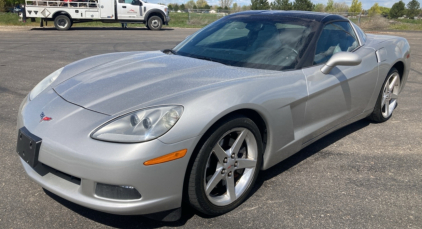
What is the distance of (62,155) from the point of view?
2.28m

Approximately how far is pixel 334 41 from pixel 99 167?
2744mm

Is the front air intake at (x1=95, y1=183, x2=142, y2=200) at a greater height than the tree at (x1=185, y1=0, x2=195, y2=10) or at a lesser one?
lesser

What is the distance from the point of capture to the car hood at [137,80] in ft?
8.39

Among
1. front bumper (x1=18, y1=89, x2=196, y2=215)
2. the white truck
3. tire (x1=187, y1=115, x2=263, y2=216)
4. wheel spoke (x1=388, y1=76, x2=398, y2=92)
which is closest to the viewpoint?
front bumper (x1=18, y1=89, x2=196, y2=215)

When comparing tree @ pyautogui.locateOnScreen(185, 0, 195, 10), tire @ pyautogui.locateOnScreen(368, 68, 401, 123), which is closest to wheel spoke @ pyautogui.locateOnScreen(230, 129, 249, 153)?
tire @ pyautogui.locateOnScreen(368, 68, 401, 123)

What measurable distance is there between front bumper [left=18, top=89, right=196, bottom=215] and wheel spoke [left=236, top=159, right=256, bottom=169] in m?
0.56

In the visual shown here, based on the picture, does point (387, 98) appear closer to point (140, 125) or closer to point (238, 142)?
point (238, 142)

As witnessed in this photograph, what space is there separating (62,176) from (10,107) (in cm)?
317

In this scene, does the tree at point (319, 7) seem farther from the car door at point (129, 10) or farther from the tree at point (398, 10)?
the car door at point (129, 10)

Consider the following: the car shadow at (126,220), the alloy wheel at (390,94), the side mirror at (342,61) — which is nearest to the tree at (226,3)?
the alloy wheel at (390,94)

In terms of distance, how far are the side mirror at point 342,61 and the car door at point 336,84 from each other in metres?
0.06

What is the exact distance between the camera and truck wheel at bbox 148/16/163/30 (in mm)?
21109

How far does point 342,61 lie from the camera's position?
3250 mm

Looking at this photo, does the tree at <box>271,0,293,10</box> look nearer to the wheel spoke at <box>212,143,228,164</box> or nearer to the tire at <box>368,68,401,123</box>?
the tire at <box>368,68,401,123</box>
